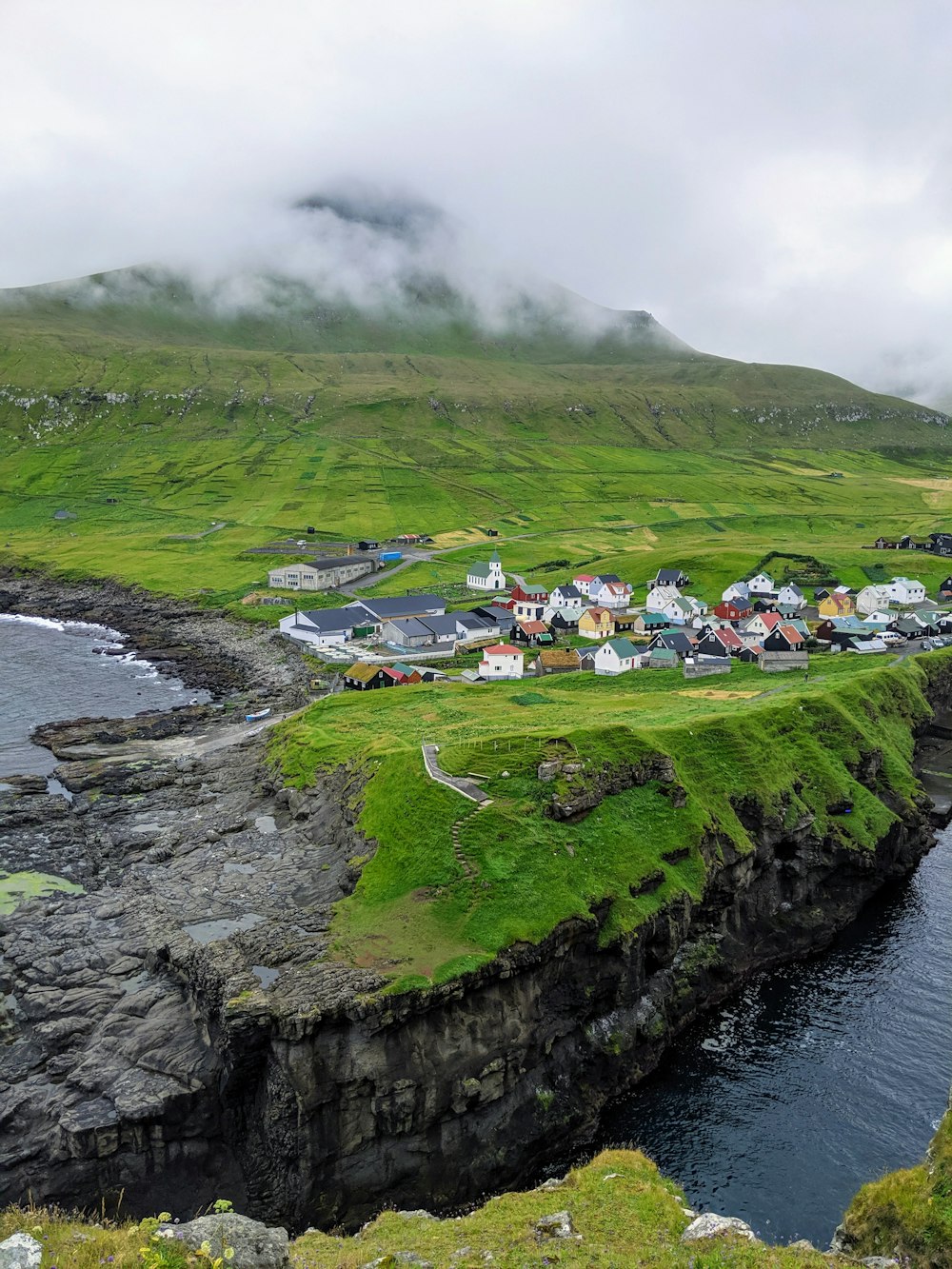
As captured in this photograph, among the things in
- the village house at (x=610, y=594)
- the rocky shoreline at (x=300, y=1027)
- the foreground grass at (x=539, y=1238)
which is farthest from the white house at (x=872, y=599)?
the foreground grass at (x=539, y=1238)

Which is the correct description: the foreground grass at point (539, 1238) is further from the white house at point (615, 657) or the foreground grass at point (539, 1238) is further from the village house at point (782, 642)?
the village house at point (782, 642)

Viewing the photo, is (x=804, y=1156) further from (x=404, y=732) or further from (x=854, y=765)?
(x=404, y=732)

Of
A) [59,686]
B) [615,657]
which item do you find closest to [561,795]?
[615,657]

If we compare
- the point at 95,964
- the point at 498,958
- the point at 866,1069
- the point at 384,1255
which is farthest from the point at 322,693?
the point at 384,1255

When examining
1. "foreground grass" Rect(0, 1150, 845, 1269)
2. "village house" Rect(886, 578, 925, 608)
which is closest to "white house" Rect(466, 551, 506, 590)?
"village house" Rect(886, 578, 925, 608)

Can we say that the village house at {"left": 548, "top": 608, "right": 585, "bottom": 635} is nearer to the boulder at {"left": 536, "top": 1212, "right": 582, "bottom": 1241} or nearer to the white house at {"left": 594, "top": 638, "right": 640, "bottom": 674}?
the white house at {"left": 594, "top": 638, "right": 640, "bottom": 674}
